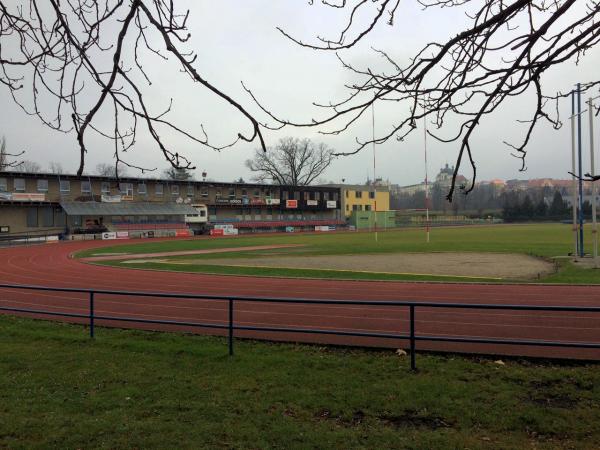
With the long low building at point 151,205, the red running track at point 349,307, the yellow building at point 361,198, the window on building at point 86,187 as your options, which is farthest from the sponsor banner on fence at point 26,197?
the yellow building at point 361,198

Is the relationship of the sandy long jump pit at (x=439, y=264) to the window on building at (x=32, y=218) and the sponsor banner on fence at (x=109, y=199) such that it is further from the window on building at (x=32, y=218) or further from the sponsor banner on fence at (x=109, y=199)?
the sponsor banner on fence at (x=109, y=199)

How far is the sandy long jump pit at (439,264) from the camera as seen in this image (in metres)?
20.1

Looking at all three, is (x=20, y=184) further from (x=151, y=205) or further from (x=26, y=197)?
(x=151, y=205)

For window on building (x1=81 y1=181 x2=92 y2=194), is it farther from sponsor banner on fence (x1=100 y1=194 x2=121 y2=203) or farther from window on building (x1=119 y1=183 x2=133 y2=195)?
window on building (x1=119 y1=183 x2=133 y2=195)

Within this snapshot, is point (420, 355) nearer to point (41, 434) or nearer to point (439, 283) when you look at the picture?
point (41, 434)

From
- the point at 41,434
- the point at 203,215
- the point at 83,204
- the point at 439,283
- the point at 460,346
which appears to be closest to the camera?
the point at 41,434

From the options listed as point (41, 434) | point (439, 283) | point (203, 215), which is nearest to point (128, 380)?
point (41, 434)

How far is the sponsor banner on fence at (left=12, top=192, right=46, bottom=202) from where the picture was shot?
53.7m

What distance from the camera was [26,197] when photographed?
178ft

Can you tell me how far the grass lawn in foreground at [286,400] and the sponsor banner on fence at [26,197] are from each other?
173 feet

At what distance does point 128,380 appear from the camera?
699 centimetres

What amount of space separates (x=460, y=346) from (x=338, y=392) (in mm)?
3535

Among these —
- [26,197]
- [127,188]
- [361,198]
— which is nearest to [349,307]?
[26,197]

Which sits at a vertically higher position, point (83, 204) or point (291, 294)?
point (83, 204)
